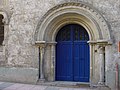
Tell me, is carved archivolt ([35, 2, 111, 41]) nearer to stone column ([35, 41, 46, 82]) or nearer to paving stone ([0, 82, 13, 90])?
stone column ([35, 41, 46, 82])

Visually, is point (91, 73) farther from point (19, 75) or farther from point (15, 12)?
point (15, 12)

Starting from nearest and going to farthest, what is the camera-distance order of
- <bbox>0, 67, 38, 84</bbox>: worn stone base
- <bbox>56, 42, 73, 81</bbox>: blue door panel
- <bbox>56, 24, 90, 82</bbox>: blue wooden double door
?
<bbox>0, 67, 38, 84</bbox>: worn stone base → <bbox>56, 24, 90, 82</bbox>: blue wooden double door → <bbox>56, 42, 73, 81</bbox>: blue door panel

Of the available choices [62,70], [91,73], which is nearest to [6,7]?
[62,70]

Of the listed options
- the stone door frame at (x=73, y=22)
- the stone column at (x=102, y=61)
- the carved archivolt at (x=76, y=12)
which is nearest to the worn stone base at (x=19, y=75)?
the stone door frame at (x=73, y=22)

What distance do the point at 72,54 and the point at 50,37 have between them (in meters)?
1.35

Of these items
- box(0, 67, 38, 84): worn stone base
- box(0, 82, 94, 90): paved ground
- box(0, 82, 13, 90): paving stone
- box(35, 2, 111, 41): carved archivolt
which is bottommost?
box(0, 82, 94, 90): paved ground

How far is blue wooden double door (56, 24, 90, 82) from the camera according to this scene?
11180mm

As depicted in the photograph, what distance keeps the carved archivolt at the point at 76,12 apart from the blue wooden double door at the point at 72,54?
99 cm

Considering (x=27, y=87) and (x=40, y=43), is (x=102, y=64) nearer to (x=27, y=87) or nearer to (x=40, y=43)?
(x=40, y=43)

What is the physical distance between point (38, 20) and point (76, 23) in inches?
71.4

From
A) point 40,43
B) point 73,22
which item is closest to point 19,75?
point 40,43

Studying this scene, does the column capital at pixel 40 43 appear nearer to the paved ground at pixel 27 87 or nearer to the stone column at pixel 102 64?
the paved ground at pixel 27 87

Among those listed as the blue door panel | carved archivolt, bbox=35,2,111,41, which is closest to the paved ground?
the blue door panel

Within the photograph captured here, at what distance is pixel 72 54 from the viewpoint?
37.1 feet
